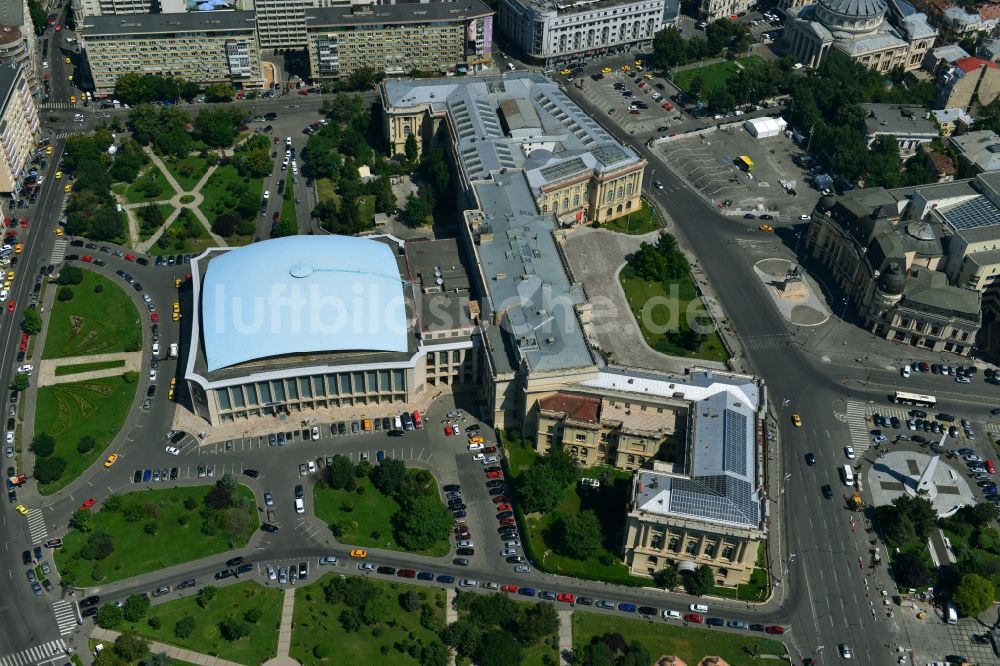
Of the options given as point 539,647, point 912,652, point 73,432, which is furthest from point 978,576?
point 73,432

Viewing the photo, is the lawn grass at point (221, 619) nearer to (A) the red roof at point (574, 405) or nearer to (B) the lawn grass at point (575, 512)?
(B) the lawn grass at point (575, 512)

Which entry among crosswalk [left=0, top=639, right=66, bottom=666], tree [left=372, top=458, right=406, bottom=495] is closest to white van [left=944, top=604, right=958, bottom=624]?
tree [left=372, top=458, right=406, bottom=495]

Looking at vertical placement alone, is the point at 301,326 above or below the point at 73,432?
above

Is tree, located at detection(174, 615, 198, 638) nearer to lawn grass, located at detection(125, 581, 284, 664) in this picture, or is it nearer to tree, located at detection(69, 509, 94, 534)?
lawn grass, located at detection(125, 581, 284, 664)

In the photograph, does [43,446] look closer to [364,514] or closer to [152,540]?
[152,540]

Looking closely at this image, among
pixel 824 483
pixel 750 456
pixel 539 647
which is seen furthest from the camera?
pixel 824 483

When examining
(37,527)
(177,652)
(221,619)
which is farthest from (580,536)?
(37,527)

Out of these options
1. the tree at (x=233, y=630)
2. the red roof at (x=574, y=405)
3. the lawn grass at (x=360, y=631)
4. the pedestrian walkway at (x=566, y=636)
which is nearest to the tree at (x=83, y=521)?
the tree at (x=233, y=630)

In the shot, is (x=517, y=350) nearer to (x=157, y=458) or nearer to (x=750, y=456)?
(x=750, y=456)
